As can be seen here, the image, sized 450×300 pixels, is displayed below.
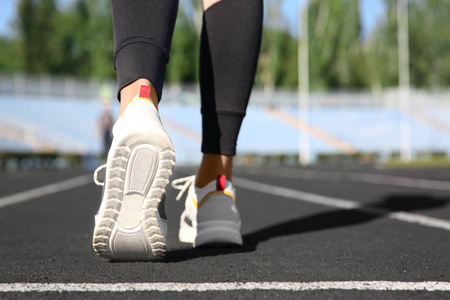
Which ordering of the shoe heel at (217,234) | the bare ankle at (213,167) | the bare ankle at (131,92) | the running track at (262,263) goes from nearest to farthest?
the running track at (262,263)
the bare ankle at (131,92)
the shoe heel at (217,234)
the bare ankle at (213,167)

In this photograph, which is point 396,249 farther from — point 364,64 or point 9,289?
point 364,64

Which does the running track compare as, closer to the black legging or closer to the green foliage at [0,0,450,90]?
the black legging

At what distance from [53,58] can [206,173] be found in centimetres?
3236

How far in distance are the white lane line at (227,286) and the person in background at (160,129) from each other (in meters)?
0.21

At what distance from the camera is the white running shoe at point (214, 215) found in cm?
156

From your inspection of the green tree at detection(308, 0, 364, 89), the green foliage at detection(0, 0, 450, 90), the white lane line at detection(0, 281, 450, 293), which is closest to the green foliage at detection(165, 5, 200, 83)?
the green foliage at detection(0, 0, 450, 90)

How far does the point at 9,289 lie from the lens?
3.40 feet

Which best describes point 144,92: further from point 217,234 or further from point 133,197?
point 217,234

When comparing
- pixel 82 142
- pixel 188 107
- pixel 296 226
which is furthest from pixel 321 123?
pixel 296 226

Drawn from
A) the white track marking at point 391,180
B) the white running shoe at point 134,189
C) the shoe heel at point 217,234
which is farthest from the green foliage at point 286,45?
the white running shoe at point 134,189

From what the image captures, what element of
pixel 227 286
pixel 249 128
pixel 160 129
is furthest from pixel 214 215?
pixel 249 128

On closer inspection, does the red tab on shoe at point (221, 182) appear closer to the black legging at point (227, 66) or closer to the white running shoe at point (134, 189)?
the black legging at point (227, 66)

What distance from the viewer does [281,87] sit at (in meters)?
34.4

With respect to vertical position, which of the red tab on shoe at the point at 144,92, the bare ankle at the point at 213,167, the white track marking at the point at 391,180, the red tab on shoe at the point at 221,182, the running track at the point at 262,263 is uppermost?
the red tab on shoe at the point at 144,92
